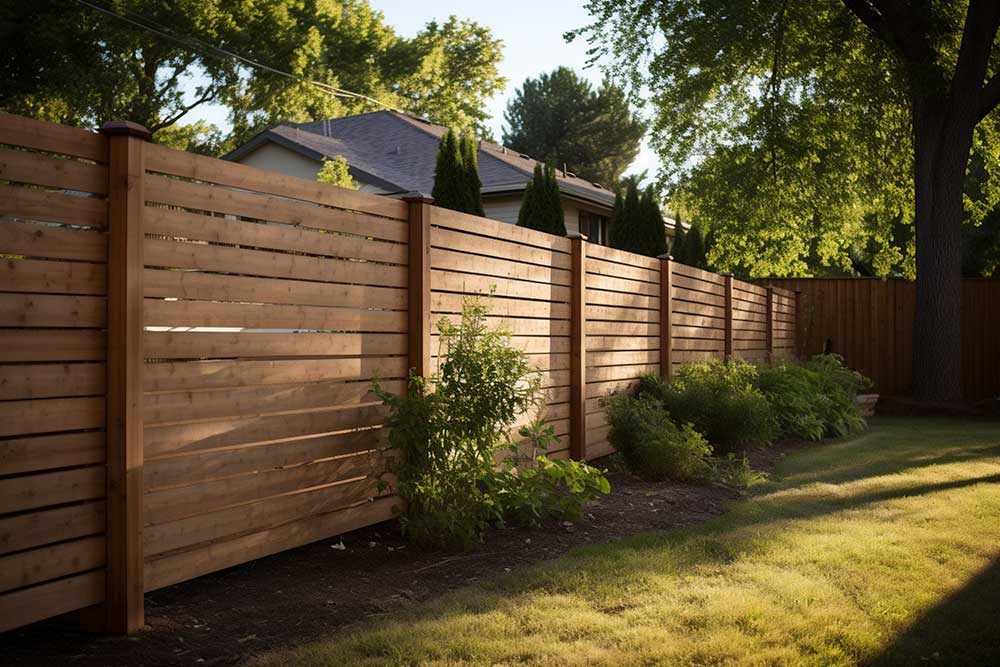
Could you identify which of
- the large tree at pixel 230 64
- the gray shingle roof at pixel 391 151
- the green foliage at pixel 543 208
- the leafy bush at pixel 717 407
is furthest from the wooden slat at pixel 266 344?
the large tree at pixel 230 64

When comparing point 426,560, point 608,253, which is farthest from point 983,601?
point 608,253

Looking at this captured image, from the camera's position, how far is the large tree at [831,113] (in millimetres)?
13070

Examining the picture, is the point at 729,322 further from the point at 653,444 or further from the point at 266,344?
the point at 266,344

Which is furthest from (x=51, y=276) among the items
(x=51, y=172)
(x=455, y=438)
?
(x=455, y=438)

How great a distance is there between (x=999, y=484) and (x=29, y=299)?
654 cm

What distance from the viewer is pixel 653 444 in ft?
20.8

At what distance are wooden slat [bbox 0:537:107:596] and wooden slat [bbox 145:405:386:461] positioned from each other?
37cm

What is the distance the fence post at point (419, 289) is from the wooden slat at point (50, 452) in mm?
1822

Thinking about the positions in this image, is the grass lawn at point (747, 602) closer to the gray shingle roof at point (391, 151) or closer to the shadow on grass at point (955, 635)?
the shadow on grass at point (955, 635)

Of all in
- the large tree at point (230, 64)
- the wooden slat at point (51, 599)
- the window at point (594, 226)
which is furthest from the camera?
the window at point (594, 226)

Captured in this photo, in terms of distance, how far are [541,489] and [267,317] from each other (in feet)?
6.23

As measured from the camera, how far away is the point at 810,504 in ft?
18.4

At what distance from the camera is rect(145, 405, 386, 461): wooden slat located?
10.9ft

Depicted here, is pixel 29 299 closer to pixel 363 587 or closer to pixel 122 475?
pixel 122 475
